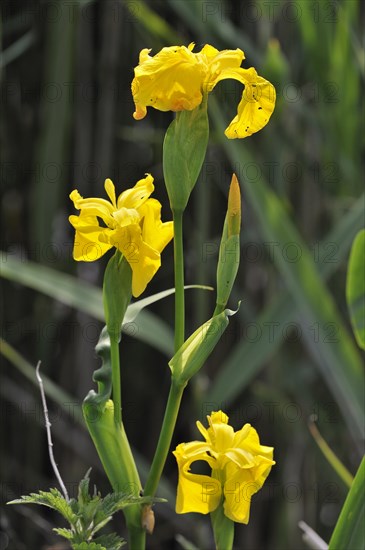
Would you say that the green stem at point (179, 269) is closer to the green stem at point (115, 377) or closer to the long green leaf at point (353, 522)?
the green stem at point (115, 377)

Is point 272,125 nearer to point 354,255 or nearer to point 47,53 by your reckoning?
point 47,53

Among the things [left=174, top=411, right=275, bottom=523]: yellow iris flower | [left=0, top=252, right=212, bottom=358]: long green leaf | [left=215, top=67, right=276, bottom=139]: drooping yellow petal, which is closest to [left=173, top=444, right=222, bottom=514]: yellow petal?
[left=174, top=411, right=275, bottom=523]: yellow iris flower

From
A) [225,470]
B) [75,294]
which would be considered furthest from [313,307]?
[225,470]

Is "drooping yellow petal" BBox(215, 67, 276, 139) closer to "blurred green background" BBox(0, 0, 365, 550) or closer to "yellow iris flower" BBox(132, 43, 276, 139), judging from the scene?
"yellow iris flower" BBox(132, 43, 276, 139)

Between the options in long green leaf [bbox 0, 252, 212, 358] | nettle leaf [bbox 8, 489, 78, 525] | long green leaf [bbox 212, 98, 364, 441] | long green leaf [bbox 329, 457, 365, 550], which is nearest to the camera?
nettle leaf [bbox 8, 489, 78, 525]

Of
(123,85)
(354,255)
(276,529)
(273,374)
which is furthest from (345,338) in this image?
(123,85)

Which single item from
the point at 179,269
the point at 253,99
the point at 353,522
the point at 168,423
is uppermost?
the point at 253,99

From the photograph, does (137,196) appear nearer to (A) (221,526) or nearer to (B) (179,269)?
(B) (179,269)

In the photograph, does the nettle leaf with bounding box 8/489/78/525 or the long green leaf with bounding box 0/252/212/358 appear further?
the long green leaf with bounding box 0/252/212/358
